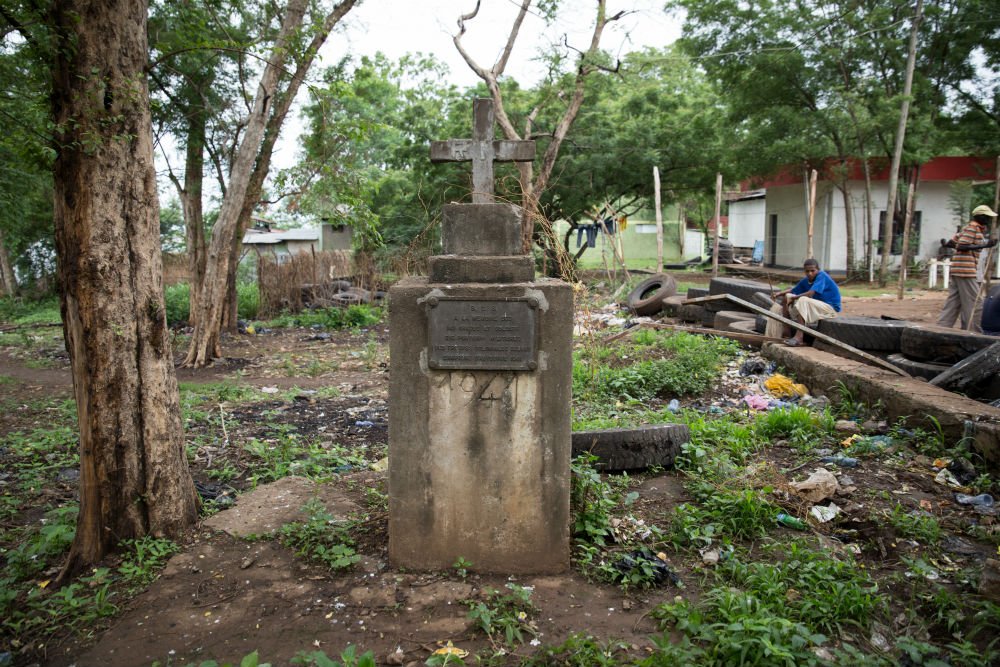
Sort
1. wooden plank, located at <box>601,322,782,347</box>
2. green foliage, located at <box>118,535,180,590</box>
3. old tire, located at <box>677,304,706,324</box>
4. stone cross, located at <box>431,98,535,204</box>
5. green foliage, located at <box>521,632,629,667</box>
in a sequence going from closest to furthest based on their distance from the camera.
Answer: green foliage, located at <box>521,632,629,667</box> < green foliage, located at <box>118,535,180,590</box> < stone cross, located at <box>431,98,535,204</box> < wooden plank, located at <box>601,322,782,347</box> < old tire, located at <box>677,304,706,324</box>

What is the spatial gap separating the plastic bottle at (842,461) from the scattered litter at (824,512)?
753 millimetres

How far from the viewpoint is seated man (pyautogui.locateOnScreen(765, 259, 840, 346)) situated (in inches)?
320

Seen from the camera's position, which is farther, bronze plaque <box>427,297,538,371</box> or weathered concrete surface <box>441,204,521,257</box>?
weathered concrete surface <box>441,204,521,257</box>

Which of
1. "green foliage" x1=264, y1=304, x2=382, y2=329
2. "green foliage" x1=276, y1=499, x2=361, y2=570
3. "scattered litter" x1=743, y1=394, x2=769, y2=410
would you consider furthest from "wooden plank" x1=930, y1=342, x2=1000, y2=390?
"green foliage" x1=264, y1=304, x2=382, y2=329

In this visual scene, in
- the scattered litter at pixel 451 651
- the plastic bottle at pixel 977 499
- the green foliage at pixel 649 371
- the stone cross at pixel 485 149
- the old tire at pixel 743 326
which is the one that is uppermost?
the stone cross at pixel 485 149

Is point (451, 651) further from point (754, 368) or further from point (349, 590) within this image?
point (754, 368)

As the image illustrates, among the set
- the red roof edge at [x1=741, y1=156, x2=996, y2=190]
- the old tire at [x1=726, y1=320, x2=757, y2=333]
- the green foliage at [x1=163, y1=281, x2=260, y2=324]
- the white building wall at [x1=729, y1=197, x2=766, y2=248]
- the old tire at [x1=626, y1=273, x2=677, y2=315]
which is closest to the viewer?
the old tire at [x1=726, y1=320, x2=757, y2=333]

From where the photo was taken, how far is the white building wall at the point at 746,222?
Answer: 3047cm

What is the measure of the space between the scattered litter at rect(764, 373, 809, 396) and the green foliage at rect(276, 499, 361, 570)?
480 centimetres

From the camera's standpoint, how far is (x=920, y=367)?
6.21 meters

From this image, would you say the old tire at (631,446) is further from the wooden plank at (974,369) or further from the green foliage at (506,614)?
the wooden plank at (974,369)

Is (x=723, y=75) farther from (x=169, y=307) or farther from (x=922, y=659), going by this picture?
(x=922, y=659)

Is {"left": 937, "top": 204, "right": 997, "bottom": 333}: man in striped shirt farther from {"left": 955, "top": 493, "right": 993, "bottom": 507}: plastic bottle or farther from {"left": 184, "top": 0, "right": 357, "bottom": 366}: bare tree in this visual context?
{"left": 184, "top": 0, "right": 357, "bottom": 366}: bare tree

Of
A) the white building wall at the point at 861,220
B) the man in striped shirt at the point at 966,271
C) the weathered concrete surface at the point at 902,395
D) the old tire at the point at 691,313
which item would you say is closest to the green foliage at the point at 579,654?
the weathered concrete surface at the point at 902,395
